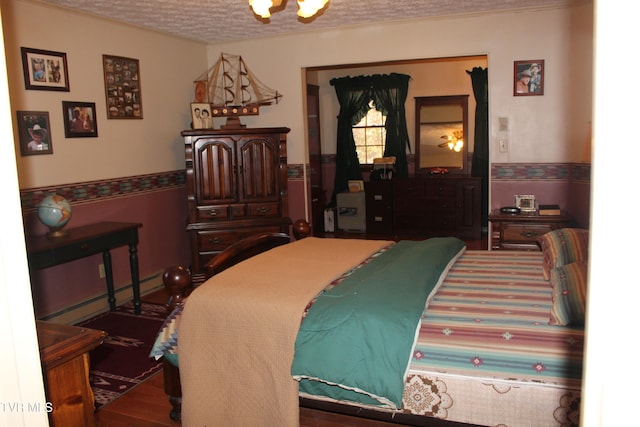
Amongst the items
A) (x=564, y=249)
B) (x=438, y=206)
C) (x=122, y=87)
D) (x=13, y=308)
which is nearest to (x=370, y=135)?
(x=438, y=206)

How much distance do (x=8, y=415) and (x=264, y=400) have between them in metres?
1.58

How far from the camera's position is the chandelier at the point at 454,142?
24.9 feet

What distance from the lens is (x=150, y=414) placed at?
289 centimetres

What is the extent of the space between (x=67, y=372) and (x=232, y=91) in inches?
180

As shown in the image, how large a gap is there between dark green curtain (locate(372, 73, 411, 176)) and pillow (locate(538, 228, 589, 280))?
4.84 m

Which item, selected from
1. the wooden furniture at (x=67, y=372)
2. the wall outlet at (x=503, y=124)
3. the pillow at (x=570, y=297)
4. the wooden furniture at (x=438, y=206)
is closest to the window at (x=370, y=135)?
the wooden furniture at (x=438, y=206)

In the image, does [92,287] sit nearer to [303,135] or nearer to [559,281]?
[303,135]

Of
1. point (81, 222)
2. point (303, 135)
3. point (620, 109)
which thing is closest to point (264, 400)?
point (620, 109)

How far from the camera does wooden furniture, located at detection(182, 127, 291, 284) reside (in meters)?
5.07

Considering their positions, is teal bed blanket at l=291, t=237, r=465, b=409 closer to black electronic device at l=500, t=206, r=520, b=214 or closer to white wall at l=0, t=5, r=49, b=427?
white wall at l=0, t=5, r=49, b=427

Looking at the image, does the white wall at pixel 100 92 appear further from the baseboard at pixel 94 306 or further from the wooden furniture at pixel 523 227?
the wooden furniture at pixel 523 227

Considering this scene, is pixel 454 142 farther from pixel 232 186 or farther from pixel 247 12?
pixel 247 12

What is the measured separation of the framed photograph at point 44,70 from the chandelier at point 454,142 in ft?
16.7

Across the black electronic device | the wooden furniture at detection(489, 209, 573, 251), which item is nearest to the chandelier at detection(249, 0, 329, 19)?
the wooden furniture at detection(489, 209, 573, 251)
